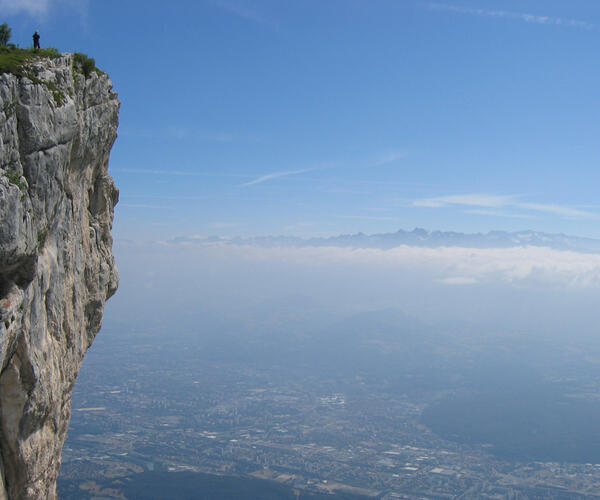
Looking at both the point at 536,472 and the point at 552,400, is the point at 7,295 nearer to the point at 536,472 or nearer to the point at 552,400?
the point at 536,472

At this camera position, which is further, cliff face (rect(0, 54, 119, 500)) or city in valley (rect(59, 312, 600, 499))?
city in valley (rect(59, 312, 600, 499))

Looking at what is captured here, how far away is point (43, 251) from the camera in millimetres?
12367

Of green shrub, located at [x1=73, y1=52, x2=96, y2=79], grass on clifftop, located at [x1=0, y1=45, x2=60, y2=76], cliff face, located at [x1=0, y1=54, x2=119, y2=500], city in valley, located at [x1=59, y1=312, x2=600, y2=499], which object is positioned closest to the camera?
cliff face, located at [x1=0, y1=54, x2=119, y2=500]

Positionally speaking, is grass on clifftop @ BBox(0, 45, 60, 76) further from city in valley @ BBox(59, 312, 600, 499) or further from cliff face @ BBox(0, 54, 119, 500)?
city in valley @ BBox(59, 312, 600, 499)

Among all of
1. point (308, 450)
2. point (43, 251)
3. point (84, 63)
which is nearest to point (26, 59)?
point (84, 63)

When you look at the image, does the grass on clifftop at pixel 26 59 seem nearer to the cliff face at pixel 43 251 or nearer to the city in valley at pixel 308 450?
the cliff face at pixel 43 251

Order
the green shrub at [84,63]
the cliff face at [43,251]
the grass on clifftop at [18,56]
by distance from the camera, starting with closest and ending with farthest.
A: the cliff face at [43,251], the grass on clifftop at [18,56], the green shrub at [84,63]

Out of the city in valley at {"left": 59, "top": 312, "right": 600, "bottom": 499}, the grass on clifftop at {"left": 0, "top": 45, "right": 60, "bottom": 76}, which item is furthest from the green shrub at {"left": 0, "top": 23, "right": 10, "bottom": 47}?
the city in valley at {"left": 59, "top": 312, "right": 600, "bottom": 499}

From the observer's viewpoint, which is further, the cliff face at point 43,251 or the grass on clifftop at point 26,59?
the grass on clifftop at point 26,59

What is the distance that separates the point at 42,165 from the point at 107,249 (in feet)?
25.3

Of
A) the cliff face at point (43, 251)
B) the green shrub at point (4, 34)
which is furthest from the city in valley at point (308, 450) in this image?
the green shrub at point (4, 34)

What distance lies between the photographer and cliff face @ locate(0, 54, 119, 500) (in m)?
10.6

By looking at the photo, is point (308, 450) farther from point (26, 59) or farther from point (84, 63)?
point (26, 59)

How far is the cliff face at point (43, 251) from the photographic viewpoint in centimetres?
1064
